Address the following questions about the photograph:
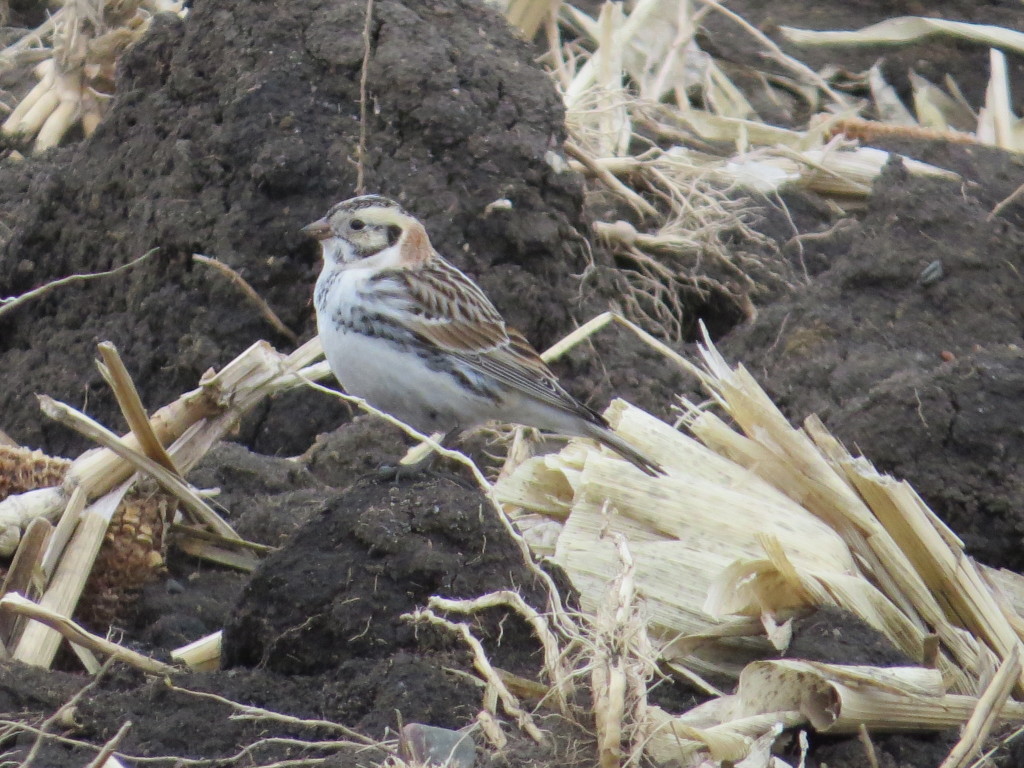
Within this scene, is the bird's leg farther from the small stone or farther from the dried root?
the dried root

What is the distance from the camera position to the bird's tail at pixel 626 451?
5.13m

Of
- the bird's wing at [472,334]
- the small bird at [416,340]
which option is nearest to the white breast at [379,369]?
the small bird at [416,340]

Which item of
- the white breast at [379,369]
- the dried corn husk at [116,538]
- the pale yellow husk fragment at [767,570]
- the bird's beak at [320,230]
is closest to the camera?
the pale yellow husk fragment at [767,570]

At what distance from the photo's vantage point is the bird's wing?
5.86 metres

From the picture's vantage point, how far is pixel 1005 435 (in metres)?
5.21

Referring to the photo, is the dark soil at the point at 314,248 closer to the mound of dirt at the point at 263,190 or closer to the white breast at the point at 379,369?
the mound of dirt at the point at 263,190

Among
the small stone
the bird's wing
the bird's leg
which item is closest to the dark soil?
the bird's wing

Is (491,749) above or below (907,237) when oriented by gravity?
above

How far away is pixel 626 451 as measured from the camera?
17.4ft

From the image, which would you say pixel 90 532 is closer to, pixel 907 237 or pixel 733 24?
pixel 907 237

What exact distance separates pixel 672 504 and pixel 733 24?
20.8 feet

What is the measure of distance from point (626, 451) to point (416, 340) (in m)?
0.99

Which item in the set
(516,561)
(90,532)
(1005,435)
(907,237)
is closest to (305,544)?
(516,561)

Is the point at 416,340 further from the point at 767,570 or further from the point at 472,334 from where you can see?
the point at 767,570
